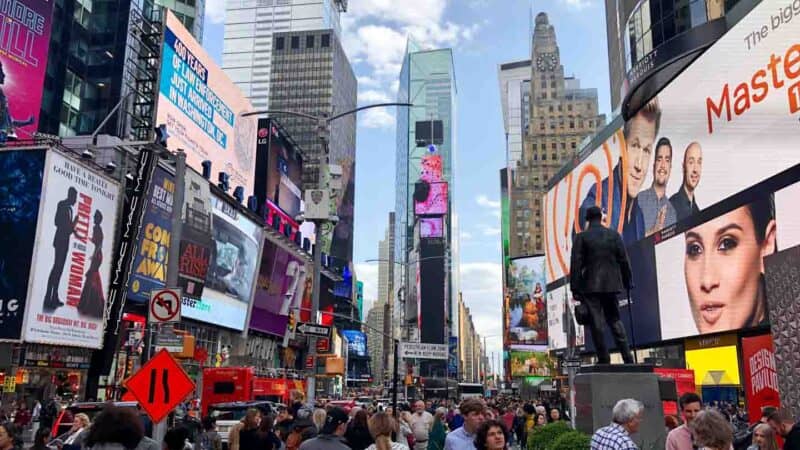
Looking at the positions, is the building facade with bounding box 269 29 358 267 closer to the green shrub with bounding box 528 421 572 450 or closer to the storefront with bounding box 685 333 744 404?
the storefront with bounding box 685 333 744 404

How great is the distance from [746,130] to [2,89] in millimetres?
41465

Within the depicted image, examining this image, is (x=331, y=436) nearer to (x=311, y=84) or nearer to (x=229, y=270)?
(x=229, y=270)

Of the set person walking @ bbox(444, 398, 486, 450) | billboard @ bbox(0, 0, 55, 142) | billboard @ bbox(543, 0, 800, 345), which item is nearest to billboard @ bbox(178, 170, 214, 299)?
billboard @ bbox(0, 0, 55, 142)

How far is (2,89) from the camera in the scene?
41.5 meters

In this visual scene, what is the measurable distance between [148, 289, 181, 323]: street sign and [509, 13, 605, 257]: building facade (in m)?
118

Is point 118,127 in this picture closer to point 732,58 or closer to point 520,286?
point 732,58

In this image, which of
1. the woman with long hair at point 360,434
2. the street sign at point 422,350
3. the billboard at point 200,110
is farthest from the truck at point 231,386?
the woman with long hair at point 360,434

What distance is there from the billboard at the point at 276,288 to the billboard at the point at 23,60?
19991 millimetres

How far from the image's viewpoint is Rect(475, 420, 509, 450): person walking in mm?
6234

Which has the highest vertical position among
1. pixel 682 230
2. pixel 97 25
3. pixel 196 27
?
pixel 196 27

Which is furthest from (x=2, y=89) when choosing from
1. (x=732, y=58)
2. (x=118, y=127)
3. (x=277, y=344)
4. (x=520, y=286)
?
(x=520, y=286)

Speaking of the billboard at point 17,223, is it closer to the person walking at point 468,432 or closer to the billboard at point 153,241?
the billboard at point 153,241

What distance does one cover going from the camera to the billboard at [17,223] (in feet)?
88.4

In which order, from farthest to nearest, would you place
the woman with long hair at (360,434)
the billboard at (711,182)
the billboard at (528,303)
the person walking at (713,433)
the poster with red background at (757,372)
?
the billboard at (528,303) → the billboard at (711,182) → the poster with red background at (757,372) → the woman with long hair at (360,434) → the person walking at (713,433)
